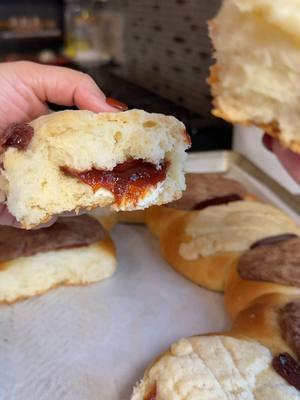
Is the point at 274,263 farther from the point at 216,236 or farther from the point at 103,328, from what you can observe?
the point at 103,328

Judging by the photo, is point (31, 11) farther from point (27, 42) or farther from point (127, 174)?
point (127, 174)

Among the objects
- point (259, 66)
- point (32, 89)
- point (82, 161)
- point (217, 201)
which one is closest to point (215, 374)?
point (82, 161)

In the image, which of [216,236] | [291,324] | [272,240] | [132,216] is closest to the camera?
A: [291,324]

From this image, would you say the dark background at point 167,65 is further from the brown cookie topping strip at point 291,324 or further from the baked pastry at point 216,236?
the brown cookie topping strip at point 291,324

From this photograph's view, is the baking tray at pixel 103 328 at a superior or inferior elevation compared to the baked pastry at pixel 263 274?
inferior

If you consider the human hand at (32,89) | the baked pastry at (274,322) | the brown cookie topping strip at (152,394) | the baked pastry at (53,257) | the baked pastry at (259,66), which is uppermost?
the baked pastry at (259,66)

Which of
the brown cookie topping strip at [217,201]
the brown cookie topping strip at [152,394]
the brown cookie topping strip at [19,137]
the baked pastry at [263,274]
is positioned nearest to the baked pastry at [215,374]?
the brown cookie topping strip at [152,394]
